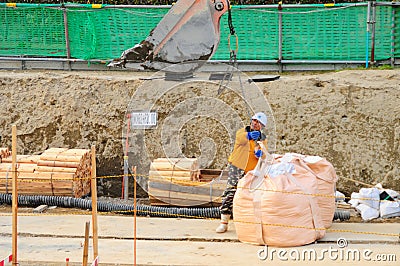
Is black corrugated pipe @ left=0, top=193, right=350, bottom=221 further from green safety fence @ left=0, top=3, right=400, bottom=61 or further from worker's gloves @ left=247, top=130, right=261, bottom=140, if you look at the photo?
green safety fence @ left=0, top=3, right=400, bottom=61

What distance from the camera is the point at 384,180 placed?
1288 cm

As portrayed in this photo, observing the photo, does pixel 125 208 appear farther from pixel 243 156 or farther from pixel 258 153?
pixel 258 153

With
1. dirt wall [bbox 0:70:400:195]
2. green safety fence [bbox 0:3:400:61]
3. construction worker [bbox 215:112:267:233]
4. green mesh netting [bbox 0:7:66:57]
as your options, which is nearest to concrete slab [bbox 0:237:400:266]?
construction worker [bbox 215:112:267:233]

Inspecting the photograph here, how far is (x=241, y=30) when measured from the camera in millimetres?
14602

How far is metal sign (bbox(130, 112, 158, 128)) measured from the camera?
1337 cm

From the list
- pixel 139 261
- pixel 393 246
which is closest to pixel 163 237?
pixel 139 261

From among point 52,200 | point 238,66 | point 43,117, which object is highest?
point 238,66

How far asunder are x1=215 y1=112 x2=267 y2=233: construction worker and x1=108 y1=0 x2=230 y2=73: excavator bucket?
2.11 meters

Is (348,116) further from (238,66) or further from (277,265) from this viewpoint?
(277,265)

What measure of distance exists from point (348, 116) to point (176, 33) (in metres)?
3.60

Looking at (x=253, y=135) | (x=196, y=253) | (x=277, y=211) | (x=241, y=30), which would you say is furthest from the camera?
(x=241, y=30)

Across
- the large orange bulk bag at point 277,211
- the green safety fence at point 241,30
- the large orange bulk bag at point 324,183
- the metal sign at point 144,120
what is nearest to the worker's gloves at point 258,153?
the large orange bulk bag at point 277,211

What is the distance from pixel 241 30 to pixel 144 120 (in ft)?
9.22

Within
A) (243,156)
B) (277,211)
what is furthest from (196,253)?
(243,156)
